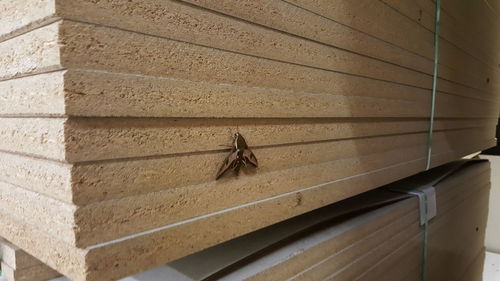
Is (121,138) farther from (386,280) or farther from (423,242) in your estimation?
(423,242)

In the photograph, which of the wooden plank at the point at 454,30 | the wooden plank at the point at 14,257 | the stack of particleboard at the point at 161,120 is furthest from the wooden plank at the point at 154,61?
the wooden plank at the point at 454,30

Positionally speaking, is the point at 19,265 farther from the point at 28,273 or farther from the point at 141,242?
the point at 141,242

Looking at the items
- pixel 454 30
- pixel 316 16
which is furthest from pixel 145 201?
pixel 454 30

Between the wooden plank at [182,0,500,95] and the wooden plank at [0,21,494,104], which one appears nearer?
the wooden plank at [0,21,494,104]

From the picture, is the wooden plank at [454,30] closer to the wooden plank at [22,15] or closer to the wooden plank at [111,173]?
the wooden plank at [111,173]

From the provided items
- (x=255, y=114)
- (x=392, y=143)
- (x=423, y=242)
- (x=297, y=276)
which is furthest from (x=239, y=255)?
(x=423, y=242)

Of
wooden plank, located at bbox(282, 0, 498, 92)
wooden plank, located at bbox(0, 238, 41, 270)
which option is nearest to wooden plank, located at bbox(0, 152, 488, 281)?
wooden plank, located at bbox(0, 238, 41, 270)

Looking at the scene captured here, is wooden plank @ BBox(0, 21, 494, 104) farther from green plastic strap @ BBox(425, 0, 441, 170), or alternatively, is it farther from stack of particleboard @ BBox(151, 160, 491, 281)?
green plastic strap @ BBox(425, 0, 441, 170)
